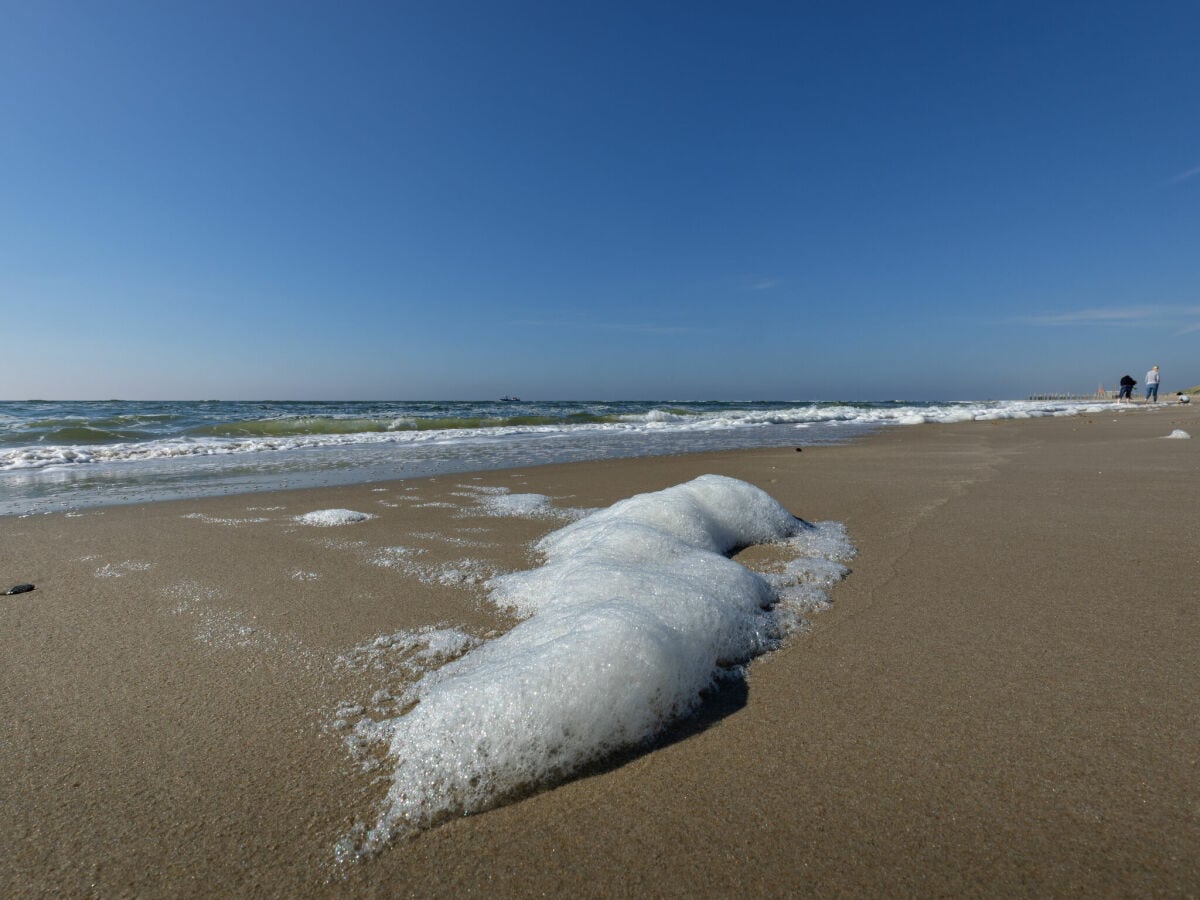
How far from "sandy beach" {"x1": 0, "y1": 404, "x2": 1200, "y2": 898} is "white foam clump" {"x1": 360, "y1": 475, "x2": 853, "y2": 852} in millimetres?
60

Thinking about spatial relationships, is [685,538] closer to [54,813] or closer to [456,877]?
[456,877]

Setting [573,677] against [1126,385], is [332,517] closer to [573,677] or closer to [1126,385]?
[573,677]

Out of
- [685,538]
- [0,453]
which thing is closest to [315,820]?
[685,538]

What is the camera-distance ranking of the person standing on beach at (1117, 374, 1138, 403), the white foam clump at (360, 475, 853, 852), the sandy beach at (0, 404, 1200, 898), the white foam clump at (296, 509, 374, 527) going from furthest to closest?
the person standing on beach at (1117, 374, 1138, 403)
the white foam clump at (296, 509, 374, 527)
the white foam clump at (360, 475, 853, 852)
the sandy beach at (0, 404, 1200, 898)

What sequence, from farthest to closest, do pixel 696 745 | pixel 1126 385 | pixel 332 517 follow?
pixel 1126 385 < pixel 332 517 < pixel 696 745

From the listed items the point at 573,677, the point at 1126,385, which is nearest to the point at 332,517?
the point at 573,677

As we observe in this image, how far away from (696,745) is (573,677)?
1.01 feet

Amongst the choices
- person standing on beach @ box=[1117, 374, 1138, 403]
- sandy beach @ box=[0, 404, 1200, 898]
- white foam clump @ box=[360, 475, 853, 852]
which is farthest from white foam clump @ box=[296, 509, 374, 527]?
person standing on beach @ box=[1117, 374, 1138, 403]

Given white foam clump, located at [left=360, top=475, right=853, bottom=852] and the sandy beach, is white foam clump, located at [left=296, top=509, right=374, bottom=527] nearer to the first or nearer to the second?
the sandy beach

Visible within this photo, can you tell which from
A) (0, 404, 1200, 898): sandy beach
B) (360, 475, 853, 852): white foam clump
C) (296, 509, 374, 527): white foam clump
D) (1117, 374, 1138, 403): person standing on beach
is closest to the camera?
(0, 404, 1200, 898): sandy beach

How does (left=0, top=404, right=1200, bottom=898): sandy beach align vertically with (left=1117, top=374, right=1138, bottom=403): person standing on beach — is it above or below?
below

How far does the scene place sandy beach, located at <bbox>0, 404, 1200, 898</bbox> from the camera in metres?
0.98

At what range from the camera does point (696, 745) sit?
1295mm

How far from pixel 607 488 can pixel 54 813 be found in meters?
4.10
